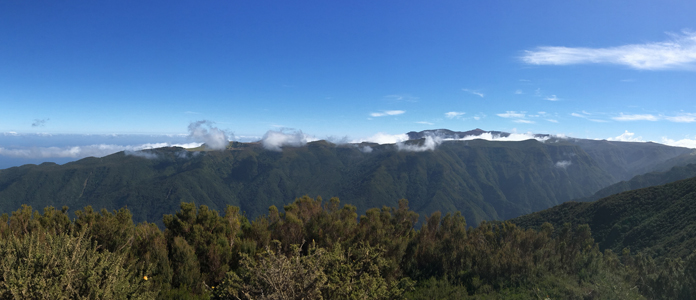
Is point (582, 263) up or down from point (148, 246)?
down

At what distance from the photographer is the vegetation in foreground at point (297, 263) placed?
1263 cm

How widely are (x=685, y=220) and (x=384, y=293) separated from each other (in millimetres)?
89002

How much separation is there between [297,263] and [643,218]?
107 metres

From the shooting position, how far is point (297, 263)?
12758 millimetres

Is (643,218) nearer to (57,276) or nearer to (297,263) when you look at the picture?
(297,263)

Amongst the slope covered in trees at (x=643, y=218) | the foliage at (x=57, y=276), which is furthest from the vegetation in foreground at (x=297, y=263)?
the slope covered in trees at (x=643, y=218)

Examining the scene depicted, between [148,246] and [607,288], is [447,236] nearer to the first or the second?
[607,288]

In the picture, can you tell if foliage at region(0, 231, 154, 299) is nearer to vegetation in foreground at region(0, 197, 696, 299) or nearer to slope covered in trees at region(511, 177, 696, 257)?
vegetation in foreground at region(0, 197, 696, 299)

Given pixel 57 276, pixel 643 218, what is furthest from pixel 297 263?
pixel 643 218

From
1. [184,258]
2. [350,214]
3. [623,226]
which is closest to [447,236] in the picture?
[350,214]

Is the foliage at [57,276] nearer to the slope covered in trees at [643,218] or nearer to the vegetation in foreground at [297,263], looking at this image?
the vegetation in foreground at [297,263]

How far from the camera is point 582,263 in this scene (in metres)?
32.5

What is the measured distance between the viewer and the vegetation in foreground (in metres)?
12.6

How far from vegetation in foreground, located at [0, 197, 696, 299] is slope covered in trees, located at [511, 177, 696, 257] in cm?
3674
